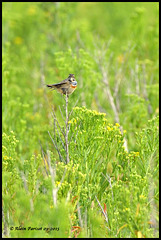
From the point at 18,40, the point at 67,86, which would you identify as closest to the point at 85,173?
the point at 67,86

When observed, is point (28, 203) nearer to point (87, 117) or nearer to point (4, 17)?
point (87, 117)

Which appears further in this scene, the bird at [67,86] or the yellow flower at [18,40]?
the yellow flower at [18,40]

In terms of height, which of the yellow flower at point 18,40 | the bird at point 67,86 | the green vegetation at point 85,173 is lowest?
the green vegetation at point 85,173

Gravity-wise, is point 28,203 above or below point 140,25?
below

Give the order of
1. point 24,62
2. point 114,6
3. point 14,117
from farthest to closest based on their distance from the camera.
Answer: point 114,6 → point 24,62 → point 14,117

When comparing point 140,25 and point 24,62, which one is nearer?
point 140,25

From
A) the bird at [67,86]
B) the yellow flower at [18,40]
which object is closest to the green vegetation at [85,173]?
the bird at [67,86]

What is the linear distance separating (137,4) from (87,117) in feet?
58.9

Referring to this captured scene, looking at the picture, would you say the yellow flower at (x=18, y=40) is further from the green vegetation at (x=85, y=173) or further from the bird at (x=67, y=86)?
the bird at (x=67, y=86)

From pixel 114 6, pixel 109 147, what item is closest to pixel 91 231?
pixel 109 147

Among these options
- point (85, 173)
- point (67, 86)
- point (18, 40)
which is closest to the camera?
point (85, 173)

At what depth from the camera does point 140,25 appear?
522 inches

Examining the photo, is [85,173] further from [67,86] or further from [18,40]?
[18,40]

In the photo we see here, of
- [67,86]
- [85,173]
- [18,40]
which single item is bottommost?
[85,173]
